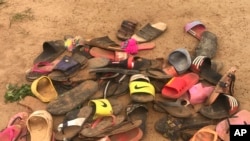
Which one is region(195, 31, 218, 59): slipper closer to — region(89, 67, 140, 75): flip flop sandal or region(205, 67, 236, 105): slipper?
region(205, 67, 236, 105): slipper

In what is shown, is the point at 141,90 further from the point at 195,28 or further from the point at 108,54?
the point at 195,28

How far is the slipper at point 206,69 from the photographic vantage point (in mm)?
3139

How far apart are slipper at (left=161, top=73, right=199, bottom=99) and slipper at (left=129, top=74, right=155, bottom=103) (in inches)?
4.7

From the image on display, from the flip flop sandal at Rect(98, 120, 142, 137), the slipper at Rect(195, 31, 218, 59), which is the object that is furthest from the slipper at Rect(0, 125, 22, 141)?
the slipper at Rect(195, 31, 218, 59)

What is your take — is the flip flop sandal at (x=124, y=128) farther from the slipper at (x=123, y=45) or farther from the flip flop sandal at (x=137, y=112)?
the slipper at (x=123, y=45)

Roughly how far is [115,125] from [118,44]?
1.05 meters

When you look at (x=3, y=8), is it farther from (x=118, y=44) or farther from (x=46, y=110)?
(x=46, y=110)

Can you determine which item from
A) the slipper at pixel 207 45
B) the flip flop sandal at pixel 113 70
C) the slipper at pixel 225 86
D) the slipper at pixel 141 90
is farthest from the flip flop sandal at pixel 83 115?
the slipper at pixel 207 45

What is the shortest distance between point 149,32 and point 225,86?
1029mm

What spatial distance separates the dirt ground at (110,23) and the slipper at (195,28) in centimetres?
5

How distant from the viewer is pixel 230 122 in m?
2.78

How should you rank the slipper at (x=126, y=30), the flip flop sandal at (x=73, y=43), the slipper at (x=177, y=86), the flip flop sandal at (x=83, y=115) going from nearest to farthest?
the flip flop sandal at (x=83, y=115) → the slipper at (x=177, y=86) → the flip flop sandal at (x=73, y=43) → the slipper at (x=126, y=30)

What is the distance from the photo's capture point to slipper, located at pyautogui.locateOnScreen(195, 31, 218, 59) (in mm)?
3412

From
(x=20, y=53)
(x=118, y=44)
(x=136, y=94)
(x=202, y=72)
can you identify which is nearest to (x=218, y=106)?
(x=202, y=72)
